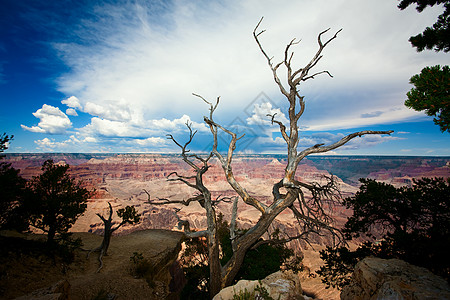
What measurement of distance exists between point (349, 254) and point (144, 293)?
36.5 ft

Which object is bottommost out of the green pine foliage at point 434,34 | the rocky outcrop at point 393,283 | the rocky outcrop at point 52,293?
the rocky outcrop at point 52,293

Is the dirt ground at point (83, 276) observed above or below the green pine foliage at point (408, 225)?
below

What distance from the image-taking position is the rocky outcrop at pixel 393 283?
4.20 metres

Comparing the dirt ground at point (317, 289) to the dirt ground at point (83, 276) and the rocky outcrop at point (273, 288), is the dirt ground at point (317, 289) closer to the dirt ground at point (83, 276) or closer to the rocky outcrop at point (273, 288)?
the dirt ground at point (83, 276)

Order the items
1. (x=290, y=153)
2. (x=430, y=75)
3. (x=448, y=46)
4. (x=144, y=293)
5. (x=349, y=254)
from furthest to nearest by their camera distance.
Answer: (x=144, y=293) → (x=349, y=254) → (x=290, y=153) → (x=448, y=46) → (x=430, y=75)

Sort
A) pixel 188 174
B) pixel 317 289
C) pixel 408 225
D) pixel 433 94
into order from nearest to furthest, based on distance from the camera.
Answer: pixel 433 94
pixel 408 225
pixel 317 289
pixel 188 174

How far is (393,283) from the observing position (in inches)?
185

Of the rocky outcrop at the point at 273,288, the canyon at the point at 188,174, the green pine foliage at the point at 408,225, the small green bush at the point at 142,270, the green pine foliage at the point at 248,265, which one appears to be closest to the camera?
the rocky outcrop at the point at 273,288

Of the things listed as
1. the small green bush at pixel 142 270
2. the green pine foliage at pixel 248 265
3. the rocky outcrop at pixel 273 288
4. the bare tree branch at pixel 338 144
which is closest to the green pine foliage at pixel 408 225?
the green pine foliage at pixel 248 265

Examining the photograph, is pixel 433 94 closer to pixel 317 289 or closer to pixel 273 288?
pixel 273 288

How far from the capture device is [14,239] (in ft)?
33.6

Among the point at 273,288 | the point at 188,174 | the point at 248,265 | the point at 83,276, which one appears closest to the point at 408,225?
the point at 273,288

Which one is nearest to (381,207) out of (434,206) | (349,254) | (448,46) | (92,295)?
(434,206)

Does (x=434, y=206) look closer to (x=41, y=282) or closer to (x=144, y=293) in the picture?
(x=144, y=293)
